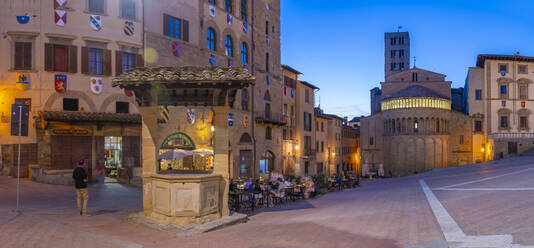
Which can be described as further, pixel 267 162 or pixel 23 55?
pixel 267 162

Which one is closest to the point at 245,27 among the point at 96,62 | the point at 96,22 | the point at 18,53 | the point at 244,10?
the point at 244,10

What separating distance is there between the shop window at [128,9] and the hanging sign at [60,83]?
5697 millimetres

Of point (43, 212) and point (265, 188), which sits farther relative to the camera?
point (265, 188)

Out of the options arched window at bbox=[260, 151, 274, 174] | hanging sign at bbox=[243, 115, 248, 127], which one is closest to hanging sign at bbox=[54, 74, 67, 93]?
hanging sign at bbox=[243, 115, 248, 127]

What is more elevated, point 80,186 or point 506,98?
point 506,98

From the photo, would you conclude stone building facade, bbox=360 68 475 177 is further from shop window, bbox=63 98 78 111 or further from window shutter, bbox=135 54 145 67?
shop window, bbox=63 98 78 111

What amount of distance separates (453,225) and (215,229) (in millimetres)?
6548

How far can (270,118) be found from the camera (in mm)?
38406

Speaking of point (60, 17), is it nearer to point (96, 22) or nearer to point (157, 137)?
point (96, 22)

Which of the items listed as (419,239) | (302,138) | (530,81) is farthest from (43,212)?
(530,81)

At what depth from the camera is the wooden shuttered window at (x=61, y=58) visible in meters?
22.8

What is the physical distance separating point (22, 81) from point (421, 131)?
202 feet

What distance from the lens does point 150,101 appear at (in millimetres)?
11984

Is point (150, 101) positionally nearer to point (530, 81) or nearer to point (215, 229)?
point (215, 229)
